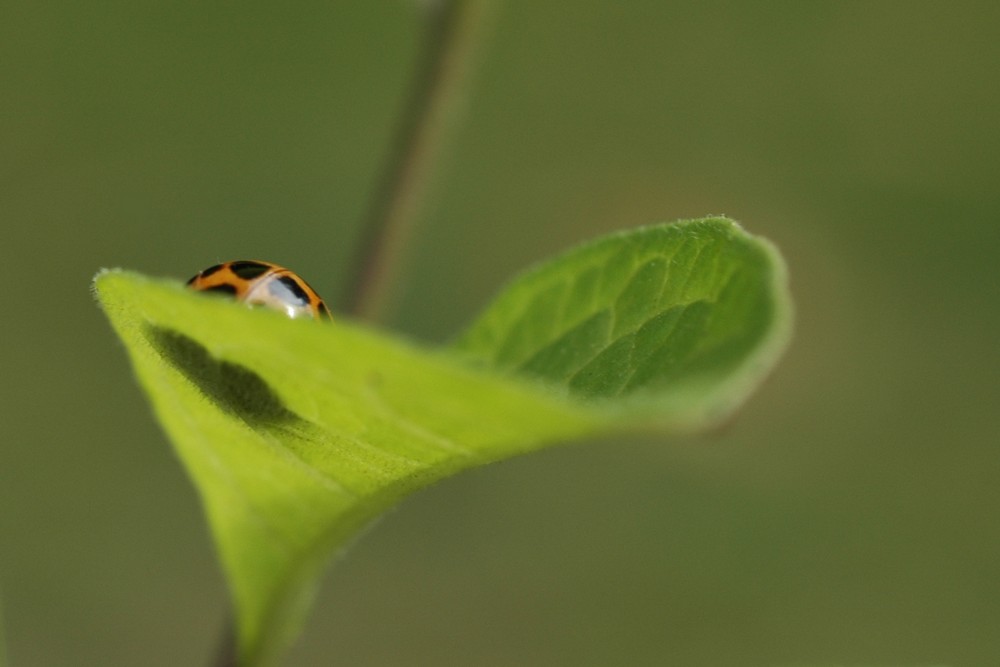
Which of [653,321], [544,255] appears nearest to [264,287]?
[653,321]

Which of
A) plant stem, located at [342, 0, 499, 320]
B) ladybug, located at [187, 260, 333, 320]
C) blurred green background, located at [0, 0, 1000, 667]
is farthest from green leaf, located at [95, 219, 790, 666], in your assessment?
blurred green background, located at [0, 0, 1000, 667]

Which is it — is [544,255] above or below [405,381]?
below

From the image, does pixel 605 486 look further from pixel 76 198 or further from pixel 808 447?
pixel 76 198

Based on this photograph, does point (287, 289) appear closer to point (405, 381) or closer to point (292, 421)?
point (292, 421)

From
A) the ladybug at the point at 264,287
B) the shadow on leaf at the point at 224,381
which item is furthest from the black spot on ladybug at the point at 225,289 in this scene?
the shadow on leaf at the point at 224,381

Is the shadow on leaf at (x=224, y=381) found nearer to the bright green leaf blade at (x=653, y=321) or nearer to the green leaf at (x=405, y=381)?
the green leaf at (x=405, y=381)

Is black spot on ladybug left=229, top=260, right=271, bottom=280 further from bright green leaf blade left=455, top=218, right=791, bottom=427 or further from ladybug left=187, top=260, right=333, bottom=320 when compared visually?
bright green leaf blade left=455, top=218, right=791, bottom=427
